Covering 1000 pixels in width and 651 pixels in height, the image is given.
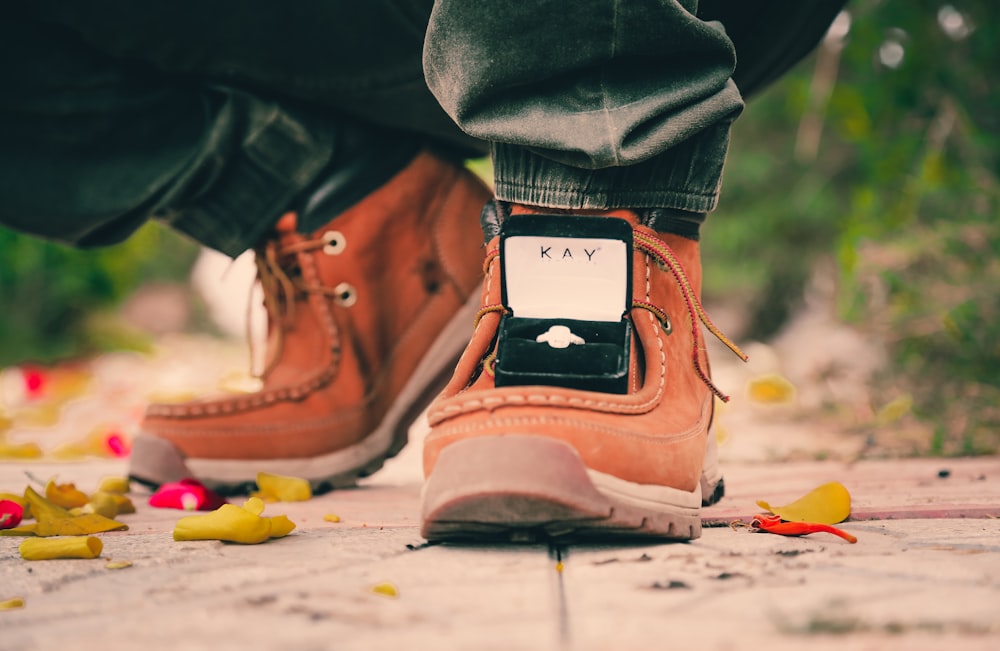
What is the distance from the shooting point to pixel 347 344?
5.86ft

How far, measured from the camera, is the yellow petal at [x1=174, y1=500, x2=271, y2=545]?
1149 mm

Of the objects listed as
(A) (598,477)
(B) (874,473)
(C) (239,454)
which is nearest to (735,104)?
(A) (598,477)

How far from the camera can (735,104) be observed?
3.92 ft

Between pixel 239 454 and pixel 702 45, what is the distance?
1133 millimetres

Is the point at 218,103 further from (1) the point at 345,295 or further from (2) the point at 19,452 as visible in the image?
(2) the point at 19,452

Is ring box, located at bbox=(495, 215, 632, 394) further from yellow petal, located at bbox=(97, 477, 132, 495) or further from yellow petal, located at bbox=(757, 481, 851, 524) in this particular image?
yellow petal, located at bbox=(97, 477, 132, 495)

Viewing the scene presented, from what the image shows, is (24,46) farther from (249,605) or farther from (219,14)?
(249,605)

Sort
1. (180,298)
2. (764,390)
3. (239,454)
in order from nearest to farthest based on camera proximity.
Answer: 1. (239,454)
2. (764,390)
3. (180,298)

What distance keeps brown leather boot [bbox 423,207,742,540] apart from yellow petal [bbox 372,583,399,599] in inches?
5.8

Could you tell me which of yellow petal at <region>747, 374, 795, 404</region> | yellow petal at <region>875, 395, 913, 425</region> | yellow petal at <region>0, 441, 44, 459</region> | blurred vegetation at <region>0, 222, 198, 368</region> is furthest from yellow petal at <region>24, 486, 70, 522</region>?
blurred vegetation at <region>0, 222, 198, 368</region>

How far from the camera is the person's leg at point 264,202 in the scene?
1745mm

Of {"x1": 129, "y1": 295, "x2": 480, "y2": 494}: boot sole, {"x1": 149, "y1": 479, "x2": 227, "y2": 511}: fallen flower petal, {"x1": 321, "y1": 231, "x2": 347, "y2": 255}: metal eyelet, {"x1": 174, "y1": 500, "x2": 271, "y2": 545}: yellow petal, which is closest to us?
{"x1": 174, "y1": 500, "x2": 271, "y2": 545}: yellow petal

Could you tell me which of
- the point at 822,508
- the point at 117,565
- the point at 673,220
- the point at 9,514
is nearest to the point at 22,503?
the point at 9,514

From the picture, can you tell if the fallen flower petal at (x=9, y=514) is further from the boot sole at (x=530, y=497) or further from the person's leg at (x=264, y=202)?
the boot sole at (x=530, y=497)
